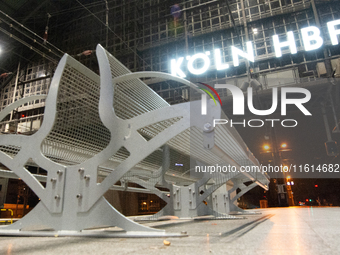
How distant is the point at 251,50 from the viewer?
1298 centimetres

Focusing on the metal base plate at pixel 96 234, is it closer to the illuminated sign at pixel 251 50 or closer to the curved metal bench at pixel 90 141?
the curved metal bench at pixel 90 141

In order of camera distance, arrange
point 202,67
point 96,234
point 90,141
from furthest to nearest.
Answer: point 202,67 → point 90,141 → point 96,234

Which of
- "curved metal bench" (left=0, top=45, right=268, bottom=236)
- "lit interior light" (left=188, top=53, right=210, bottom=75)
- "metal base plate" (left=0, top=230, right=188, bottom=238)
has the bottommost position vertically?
"metal base plate" (left=0, top=230, right=188, bottom=238)

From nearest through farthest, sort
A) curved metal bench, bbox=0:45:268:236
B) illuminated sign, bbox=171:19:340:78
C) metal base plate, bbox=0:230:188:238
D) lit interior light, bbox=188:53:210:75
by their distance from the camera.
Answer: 1. metal base plate, bbox=0:230:188:238
2. curved metal bench, bbox=0:45:268:236
3. illuminated sign, bbox=171:19:340:78
4. lit interior light, bbox=188:53:210:75

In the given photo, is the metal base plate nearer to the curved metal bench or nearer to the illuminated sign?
the curved metal bench

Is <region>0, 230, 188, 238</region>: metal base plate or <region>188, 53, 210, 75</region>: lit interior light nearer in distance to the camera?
<region>0, 230, 188, 238</region>: metal base plate

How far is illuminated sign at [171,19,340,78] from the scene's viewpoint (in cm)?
1206

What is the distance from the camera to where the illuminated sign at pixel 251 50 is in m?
12.1

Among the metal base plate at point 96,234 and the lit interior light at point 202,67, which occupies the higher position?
the lit interior light at point 202,67

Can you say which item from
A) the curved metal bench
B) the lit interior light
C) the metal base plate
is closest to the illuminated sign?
the lit interior light

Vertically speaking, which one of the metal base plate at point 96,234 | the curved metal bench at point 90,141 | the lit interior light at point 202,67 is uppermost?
the lit interior light at point 202,67

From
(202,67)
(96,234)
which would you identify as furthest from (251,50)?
(96,234)

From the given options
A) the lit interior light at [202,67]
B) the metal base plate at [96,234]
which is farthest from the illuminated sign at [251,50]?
the metal base plate at [96,234]

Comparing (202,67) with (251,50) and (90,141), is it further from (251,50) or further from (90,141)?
(90,141)
